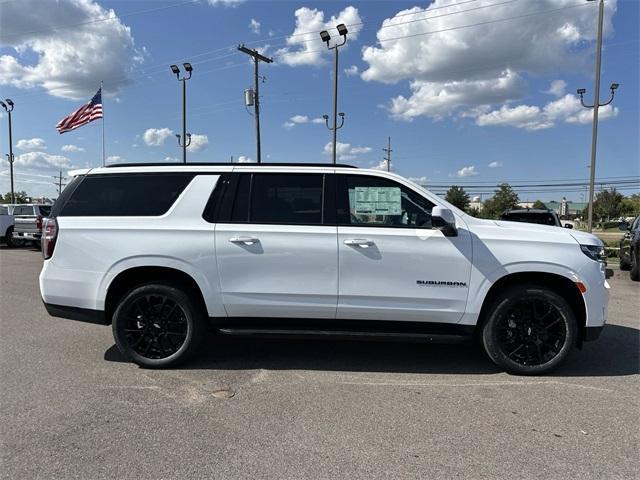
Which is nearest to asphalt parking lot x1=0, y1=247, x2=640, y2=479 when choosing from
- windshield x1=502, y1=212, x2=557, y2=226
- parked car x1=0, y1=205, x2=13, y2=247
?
windshield x1=502, y1=212, x2=557, y2=226

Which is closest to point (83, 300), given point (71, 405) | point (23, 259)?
point (71, 405)

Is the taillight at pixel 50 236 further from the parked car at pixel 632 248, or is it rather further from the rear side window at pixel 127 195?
the parked car at pixel 632 248

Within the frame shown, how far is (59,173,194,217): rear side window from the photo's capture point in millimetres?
4848

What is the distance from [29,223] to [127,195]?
57.2ft

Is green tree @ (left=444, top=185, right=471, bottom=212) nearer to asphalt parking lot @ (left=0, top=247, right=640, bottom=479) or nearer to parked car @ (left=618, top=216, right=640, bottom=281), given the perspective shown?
parked car @ (left=618, top=216, right=640, bottom=281)

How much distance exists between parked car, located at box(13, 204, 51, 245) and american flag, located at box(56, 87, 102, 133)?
354 centimetres

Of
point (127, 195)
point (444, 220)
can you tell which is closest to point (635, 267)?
point (444, 220)

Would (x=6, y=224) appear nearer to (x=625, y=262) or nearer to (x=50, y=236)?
(x=50, y=236)

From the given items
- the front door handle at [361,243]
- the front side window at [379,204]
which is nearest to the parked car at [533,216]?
the front side window at [379,204]

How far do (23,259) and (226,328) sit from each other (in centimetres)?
1425

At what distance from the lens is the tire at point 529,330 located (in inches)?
180

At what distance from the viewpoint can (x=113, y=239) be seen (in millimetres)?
4742

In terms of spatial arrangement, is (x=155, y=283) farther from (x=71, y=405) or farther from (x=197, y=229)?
(x=71, y=405)

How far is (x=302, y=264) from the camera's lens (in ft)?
15.1
